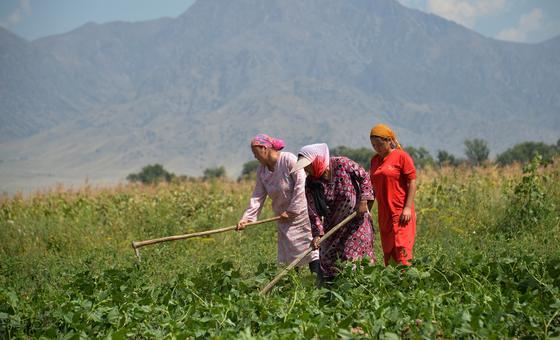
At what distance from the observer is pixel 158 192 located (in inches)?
694

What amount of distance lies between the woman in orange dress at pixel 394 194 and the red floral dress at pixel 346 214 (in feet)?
0.59

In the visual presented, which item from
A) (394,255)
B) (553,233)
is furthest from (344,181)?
(553,233)

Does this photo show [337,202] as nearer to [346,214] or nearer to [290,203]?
[346,214]

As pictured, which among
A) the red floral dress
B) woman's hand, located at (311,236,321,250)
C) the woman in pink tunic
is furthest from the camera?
the woman in pink tunic

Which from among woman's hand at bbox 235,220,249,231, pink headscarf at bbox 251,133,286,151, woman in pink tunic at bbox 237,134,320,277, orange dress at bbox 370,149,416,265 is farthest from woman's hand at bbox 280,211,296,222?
orange dress at bbox 370,149,416,265

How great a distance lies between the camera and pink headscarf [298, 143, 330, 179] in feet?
20.9

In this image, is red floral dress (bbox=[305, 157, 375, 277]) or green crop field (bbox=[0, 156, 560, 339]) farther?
red floral dress (bbox=[305, 157, 375, 277])

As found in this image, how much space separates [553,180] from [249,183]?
8461 mm

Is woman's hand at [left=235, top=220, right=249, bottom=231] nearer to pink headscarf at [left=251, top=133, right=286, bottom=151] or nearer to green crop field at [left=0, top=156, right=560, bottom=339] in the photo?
green crop field at [left=0, top=156, right=560, bottom=339]

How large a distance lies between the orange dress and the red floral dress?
17 centimetres

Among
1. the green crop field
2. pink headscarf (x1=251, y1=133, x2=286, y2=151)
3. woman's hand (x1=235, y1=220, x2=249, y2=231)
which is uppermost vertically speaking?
pink headscarf (x1=251, y1=133, x2=286, y2=151)

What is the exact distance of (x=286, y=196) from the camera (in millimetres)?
6848

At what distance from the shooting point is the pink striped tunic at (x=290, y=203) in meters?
6.73

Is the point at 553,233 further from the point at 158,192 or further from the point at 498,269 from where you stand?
the point at 158,192
